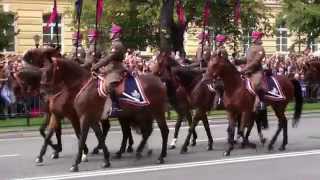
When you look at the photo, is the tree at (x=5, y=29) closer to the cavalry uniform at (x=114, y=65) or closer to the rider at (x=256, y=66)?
the rider at (x=256, y=66)

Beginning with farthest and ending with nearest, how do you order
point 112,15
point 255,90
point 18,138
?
point 112,15 → point 18,138 → point 255,90

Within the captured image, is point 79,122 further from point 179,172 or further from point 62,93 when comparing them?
point 179,172

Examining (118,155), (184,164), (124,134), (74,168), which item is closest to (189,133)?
(124,134)

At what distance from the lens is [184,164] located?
551 inches

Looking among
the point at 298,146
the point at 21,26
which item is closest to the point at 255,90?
the point at 298,146

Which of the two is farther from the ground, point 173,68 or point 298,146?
point 173,68

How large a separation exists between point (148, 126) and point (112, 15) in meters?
20.2

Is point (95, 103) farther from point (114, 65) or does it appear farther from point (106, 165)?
point (106, 165)

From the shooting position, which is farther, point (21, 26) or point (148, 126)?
point (21, 26)

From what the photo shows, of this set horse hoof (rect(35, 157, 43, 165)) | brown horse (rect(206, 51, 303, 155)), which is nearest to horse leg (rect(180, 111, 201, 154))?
brown horse (rect(206, 51, 303, 155))

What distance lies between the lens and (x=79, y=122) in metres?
14.8

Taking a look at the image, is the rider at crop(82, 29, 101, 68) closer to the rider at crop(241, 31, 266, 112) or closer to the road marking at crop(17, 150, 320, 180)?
the road marking at crop(17, 150, 320, 180)

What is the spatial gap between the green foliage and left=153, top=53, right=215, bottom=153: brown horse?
1574 centimetres

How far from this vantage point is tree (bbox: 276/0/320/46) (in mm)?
34188
